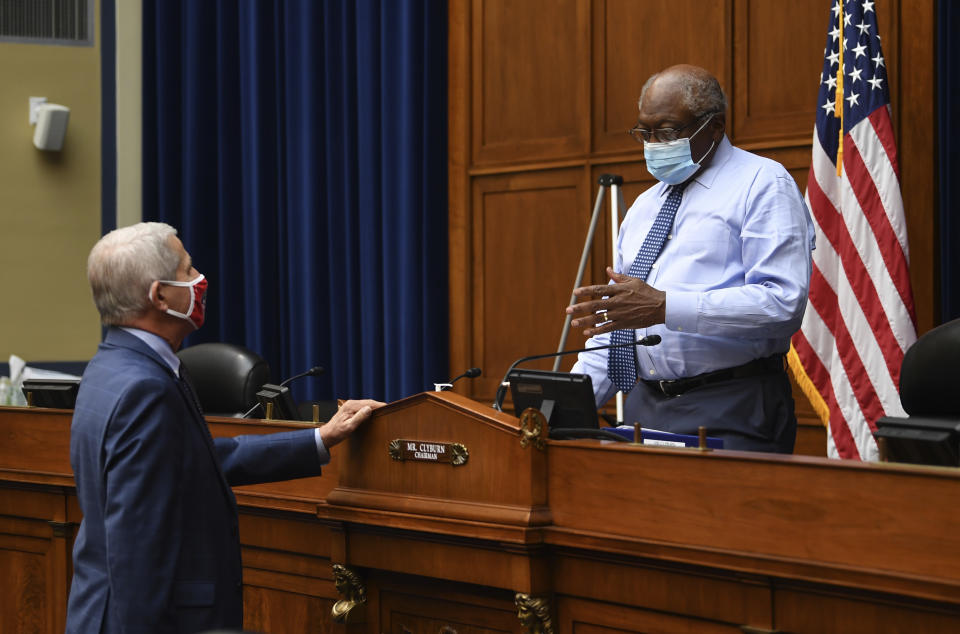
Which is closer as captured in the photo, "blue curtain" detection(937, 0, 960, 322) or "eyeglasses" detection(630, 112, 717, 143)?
"eyeglasses" detection(630, 112, 717, 143)

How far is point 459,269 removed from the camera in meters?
5.84

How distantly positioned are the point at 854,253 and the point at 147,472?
2.97 meters

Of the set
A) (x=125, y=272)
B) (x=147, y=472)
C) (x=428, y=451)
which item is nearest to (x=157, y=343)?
(x=125, y=272)

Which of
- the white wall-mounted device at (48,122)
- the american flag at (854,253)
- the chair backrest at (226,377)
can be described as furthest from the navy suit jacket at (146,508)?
the white wall-mounted device at (48,122)

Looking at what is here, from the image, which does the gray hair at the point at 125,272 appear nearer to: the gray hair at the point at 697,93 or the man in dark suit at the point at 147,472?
the man in dark suit at the point at 147,472

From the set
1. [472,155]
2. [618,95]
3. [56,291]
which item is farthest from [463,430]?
[56,291]

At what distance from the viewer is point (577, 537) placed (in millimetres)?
2078

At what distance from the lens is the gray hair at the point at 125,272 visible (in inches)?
83.9

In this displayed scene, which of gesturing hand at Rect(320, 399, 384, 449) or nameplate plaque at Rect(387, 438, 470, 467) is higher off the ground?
gesturing hand at Rect(320, 399, 384, 449)

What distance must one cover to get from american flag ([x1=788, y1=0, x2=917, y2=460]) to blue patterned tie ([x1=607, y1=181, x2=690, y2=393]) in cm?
165

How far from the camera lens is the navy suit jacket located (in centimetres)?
196

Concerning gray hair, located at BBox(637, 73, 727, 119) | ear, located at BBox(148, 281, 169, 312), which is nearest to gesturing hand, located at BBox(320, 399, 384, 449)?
ear, located at BBox(148, 281, 169, 312)

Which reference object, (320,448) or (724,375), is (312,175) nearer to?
(320,448)

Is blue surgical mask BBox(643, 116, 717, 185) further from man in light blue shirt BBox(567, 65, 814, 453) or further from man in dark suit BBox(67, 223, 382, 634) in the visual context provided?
man in dark suit BBox(67, 223, 382, 634)
